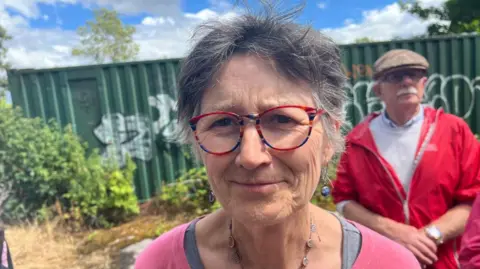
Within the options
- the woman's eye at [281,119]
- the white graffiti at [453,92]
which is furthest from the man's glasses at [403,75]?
the white graffiti at [453,92]

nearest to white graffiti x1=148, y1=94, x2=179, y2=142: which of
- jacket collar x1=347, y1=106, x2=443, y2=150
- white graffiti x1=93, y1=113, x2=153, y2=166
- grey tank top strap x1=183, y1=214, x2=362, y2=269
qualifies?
Result: white graffiti x1=93, y1=113, x2=153, y2=166

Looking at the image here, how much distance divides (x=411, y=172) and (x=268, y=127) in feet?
4.94

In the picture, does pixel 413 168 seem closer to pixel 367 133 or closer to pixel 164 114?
pixel 367 133

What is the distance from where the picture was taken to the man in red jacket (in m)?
2.12

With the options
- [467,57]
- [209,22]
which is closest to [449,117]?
[209,22]

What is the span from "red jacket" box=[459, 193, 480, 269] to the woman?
48 centimetres

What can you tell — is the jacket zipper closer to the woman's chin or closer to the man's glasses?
the man's glasses

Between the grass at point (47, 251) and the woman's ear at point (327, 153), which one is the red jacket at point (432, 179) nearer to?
the woman's ear at point (327, 153)

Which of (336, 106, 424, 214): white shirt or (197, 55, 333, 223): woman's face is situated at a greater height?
(197, 55, 333, 223): woman's face

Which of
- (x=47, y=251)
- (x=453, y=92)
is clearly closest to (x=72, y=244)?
(x=47, y=251)

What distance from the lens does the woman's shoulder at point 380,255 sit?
4.04 ft

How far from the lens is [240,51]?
3.69 ft

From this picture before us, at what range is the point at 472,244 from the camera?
1.59 m

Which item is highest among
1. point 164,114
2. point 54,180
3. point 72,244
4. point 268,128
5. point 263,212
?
point 268,128
